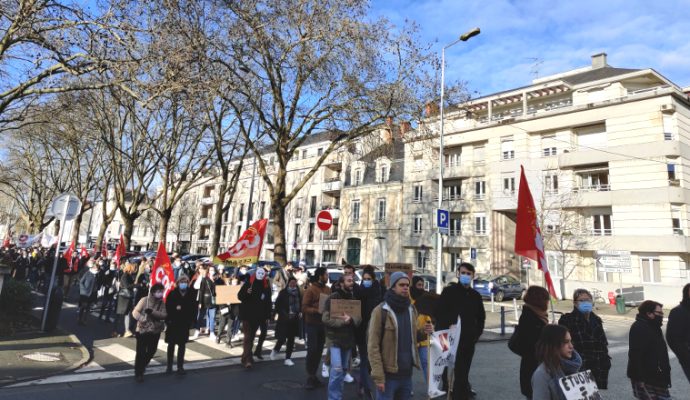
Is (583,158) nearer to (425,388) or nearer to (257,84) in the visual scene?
(257,84)

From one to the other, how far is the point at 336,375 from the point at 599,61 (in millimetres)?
41820

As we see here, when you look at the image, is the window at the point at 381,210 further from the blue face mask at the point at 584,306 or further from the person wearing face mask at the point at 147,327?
the blue face mask at the point at 584,306

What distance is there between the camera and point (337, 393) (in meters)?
5.29

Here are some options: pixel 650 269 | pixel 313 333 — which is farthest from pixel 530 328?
pixel 650 269

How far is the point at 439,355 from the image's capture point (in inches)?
192

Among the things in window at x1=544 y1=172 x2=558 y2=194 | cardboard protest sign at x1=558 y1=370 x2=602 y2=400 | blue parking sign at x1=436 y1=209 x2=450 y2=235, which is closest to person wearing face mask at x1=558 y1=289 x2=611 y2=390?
cardboard protest sign at x1=558 y1=370 x2=602 y2=400

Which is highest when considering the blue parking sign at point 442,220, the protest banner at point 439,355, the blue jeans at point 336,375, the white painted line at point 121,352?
the blue parking sign at point 442,220

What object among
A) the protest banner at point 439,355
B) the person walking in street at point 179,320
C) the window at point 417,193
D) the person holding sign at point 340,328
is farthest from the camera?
the window at point 417,193

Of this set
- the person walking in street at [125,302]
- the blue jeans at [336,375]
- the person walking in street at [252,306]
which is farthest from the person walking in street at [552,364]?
the person walking in street at [125,302]

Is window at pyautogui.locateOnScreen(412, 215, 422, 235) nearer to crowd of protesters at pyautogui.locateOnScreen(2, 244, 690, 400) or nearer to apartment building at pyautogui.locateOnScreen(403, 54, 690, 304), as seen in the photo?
apartment building at pyautogui.locateOnScreen(403, 54, 690, 304)

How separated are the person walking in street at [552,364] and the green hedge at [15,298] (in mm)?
11408

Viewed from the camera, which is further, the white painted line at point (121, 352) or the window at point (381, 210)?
the window at point (381, 210)

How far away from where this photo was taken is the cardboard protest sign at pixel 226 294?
31.0ft

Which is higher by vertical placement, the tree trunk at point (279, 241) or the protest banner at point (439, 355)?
the tree trunk at point (279, 241)
